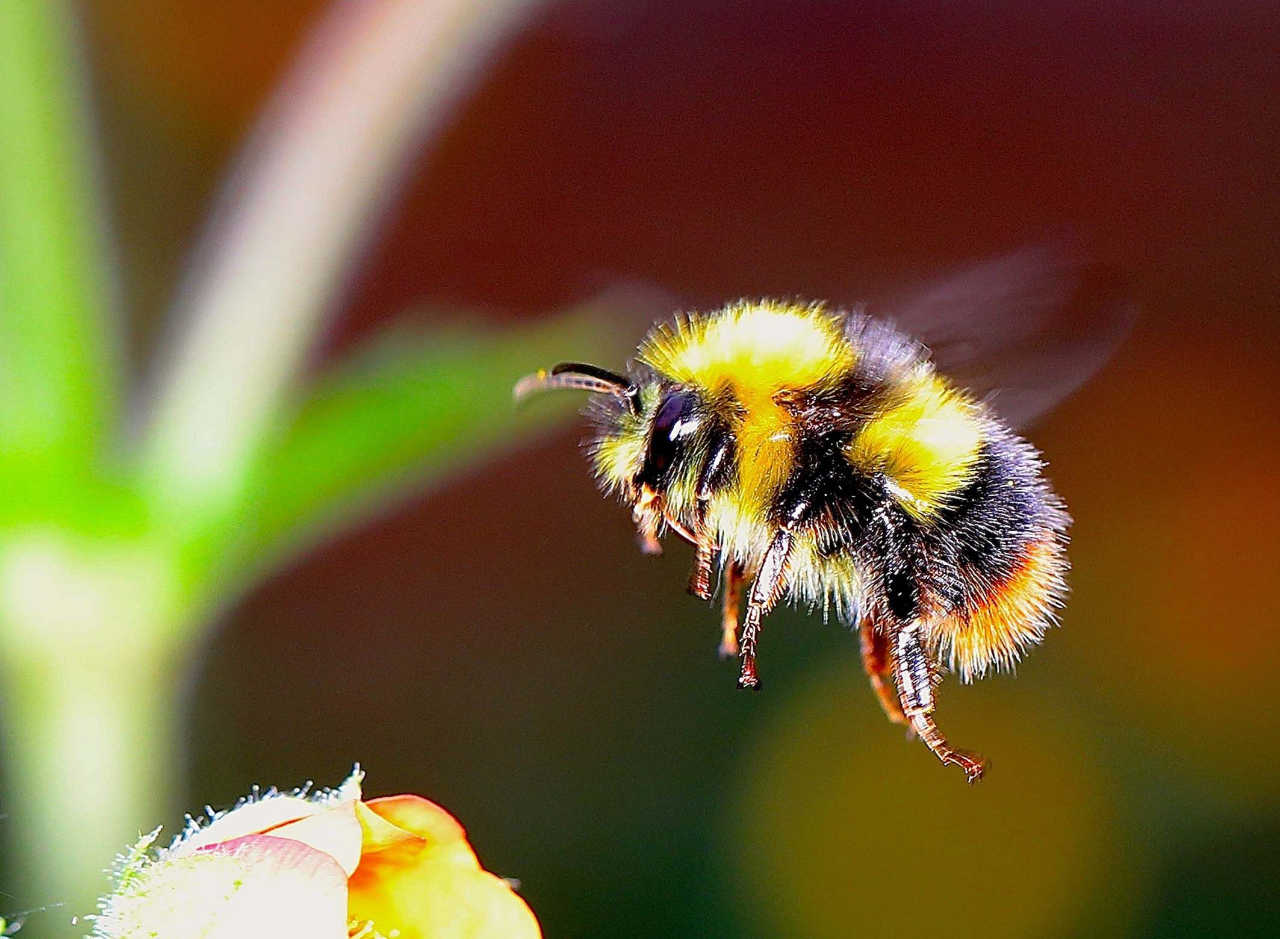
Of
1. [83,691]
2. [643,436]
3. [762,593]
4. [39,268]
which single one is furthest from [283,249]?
[762,593]

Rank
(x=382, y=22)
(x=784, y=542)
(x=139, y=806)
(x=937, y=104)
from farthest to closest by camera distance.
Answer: (x=937, y=104) → (x=382, y=22) → (x=139, y=806) → (x=784, y=542)

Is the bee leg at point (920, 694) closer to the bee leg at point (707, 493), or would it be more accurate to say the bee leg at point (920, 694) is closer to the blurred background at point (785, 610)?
the bee leg at point (707, 493)

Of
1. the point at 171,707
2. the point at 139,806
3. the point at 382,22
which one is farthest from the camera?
the point at 382,22

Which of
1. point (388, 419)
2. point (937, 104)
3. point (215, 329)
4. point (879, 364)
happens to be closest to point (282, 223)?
point (215, 329)

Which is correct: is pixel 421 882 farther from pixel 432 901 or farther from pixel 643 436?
pixel 643 436

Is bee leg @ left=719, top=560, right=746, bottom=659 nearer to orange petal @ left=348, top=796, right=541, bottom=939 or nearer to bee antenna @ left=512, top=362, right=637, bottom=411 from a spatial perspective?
bee antenna @ left=512, top=362, right=637, bottom=411

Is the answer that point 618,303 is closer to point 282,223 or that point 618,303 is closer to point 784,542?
point 282,223

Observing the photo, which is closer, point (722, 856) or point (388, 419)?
point (388, 419)
